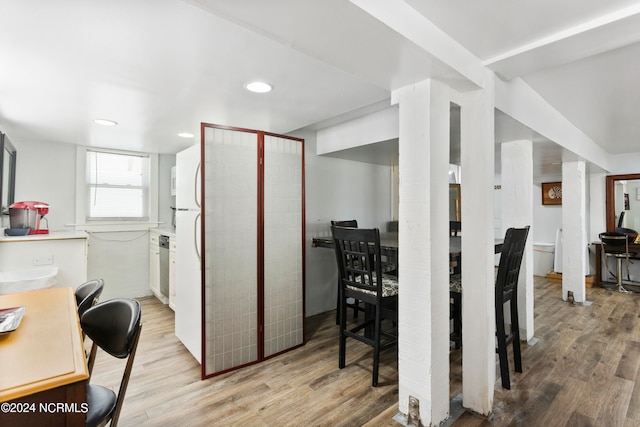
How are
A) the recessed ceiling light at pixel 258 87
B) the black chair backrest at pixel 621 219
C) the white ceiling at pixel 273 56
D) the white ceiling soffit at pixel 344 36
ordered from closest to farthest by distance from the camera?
1. the white ceiling soffit at pixel 344 36
2. the white ceiling at pixel 273 56
3. the recessed ceiling light at pixel 258 87
4. the black chair backrest at pixel 621 219

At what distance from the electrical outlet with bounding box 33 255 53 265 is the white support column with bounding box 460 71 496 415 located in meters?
3.53

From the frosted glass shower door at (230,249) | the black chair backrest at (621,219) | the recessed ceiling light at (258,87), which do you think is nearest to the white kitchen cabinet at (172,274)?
the frosted glass shower door at (230,249)

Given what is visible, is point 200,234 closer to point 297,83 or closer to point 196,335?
point 196,335

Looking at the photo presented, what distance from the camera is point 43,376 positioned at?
888 mm

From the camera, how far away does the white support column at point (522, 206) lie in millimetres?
2934

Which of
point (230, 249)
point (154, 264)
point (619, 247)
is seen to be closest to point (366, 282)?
point (230, 249)

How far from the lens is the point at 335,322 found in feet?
11.6

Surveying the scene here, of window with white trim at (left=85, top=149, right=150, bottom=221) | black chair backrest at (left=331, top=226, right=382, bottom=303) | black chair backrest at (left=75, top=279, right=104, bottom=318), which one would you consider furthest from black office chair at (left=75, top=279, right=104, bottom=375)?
window with white trim at (left=85, top=149, right=150, bottom=221)

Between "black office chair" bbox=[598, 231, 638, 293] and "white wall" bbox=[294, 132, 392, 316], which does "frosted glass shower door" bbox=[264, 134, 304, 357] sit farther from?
"black office chair" bbox=[598, 231, 638, 293]

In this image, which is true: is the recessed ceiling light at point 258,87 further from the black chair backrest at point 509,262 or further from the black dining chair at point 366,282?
the black chair backrest at point 509,262

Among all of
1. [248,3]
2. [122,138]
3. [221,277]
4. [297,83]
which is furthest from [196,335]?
[122,138]

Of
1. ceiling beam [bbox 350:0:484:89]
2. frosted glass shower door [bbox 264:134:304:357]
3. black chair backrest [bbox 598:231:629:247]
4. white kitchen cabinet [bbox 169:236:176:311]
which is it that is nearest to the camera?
ceiling beam [bbox 350:0:484:89]

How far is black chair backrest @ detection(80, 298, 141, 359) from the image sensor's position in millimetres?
1334

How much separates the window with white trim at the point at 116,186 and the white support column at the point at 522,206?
15.4 ft
